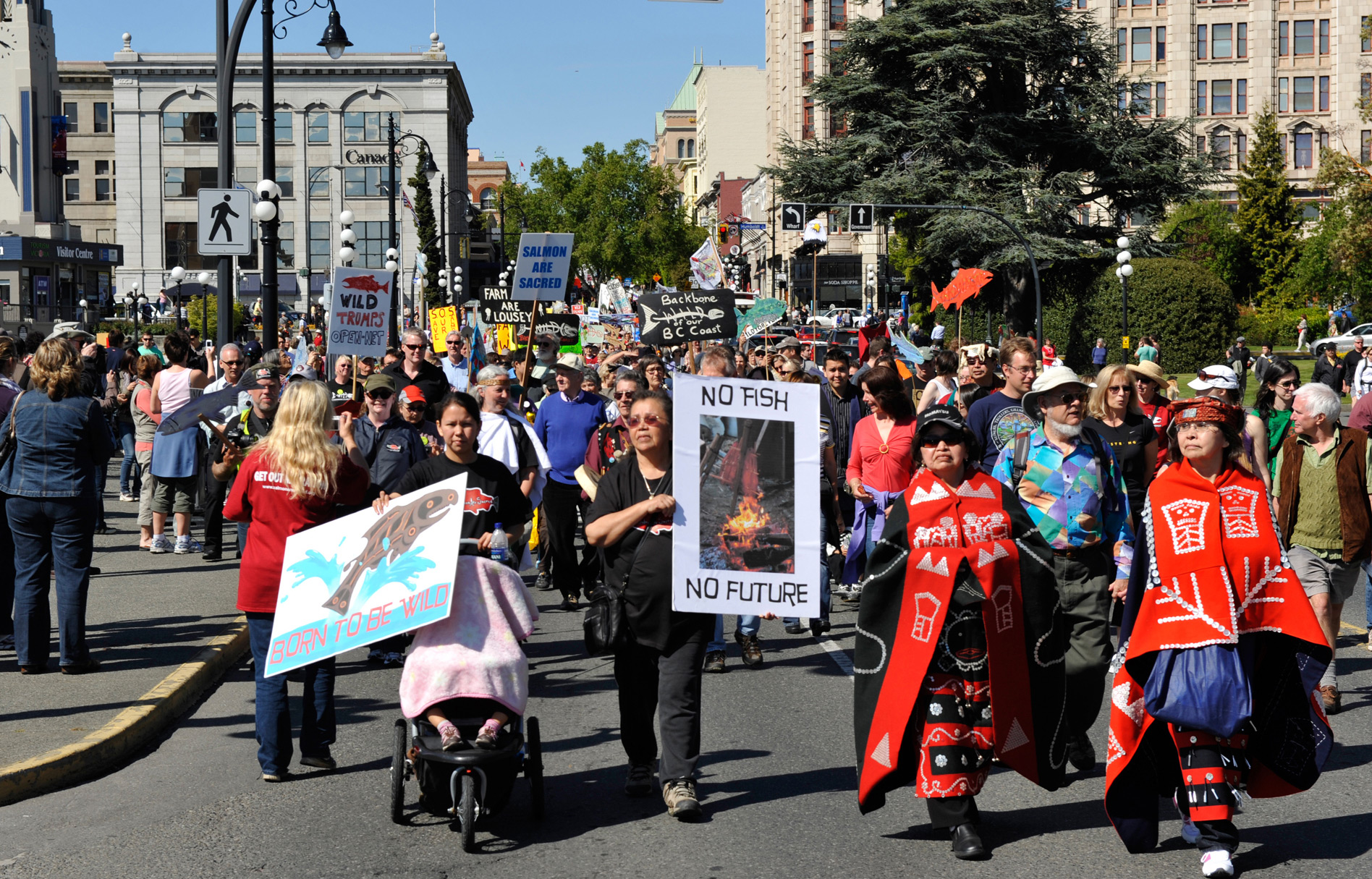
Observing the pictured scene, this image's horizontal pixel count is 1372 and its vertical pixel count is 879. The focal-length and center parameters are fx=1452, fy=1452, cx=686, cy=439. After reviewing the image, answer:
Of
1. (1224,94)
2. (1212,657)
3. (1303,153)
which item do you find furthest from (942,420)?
(1303,153)

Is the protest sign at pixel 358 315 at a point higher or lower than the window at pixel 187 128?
lower

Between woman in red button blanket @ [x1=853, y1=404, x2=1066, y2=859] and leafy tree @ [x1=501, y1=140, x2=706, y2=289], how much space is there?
343 feet

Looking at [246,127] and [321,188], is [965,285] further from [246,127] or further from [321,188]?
[246,127]

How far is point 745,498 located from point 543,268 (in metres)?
11.5

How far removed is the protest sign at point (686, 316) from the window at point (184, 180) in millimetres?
91527

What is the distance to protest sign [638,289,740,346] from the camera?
41.6 feet

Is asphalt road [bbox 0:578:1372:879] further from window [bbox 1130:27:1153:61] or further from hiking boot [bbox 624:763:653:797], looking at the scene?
window [bbox 1130:27:1153:61]

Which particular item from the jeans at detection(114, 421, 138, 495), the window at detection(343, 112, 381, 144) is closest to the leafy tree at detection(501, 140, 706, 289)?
the window at detection(343, 112, 381, 144)

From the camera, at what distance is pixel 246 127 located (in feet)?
316

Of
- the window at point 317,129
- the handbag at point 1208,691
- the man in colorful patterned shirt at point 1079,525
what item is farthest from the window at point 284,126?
the handbag at point 1208,691

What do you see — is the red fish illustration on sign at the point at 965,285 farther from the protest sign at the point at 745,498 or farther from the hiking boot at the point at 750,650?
the protest sign at the point at 745,498

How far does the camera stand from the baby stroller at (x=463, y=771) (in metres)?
5.64

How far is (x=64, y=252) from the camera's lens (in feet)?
283

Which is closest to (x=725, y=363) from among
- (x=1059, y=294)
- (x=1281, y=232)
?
(x=1059, y=294)
